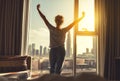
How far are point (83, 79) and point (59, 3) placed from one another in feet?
13.7

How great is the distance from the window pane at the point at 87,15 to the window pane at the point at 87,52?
20 cm

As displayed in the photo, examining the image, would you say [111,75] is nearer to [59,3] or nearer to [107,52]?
[107,52]

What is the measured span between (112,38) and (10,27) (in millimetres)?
1986

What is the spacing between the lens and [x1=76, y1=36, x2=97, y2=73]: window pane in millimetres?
5070

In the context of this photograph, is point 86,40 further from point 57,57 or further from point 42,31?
point 57,57

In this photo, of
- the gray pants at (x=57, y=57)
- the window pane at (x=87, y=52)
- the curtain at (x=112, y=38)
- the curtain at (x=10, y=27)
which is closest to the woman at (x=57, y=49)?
the gray pants at (x=57, y=57)

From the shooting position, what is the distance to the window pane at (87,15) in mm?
5070

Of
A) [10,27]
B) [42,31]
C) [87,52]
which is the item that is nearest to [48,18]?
[42,31]

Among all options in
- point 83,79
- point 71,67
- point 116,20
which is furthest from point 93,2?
point 83,79

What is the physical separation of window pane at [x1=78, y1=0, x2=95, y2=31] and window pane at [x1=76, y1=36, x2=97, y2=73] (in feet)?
0.67

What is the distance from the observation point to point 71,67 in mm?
5023

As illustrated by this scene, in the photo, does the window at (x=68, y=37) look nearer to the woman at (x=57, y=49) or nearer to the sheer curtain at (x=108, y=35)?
the sheer curtain at (x=108, y=35)

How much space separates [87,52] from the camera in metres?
5.13

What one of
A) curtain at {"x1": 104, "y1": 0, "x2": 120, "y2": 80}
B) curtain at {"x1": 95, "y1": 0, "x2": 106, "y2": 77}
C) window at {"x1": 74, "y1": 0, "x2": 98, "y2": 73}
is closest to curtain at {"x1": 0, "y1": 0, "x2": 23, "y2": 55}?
window at {"x1": 74, "y1": 0, "x2": 98, "y2": 73}
